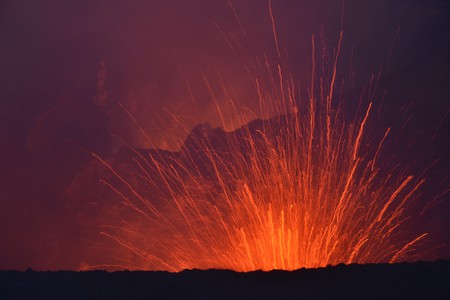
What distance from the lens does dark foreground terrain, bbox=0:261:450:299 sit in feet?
16.0

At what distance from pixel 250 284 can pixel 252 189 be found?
7.62m

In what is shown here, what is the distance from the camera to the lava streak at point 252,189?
14195 mm

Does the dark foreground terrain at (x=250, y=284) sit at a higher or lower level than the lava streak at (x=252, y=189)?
lower

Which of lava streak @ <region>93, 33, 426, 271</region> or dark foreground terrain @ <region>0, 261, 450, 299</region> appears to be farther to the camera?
lava streak @ <region>93, 33, 426, 271</region>

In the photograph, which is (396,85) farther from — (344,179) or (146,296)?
(146,296)

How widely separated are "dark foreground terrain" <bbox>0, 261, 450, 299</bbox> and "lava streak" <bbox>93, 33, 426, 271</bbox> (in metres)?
6.50

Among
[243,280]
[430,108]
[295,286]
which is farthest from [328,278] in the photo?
[430,108]

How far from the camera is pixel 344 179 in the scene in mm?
15094

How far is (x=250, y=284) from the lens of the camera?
17.2 ft

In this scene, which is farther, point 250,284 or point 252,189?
point 252,189

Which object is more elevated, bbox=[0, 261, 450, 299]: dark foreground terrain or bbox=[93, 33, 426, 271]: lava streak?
bbox=[93, 33, 426, 271]: lava streak

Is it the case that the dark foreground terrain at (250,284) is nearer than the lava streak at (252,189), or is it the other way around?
the dark foreground terrain at (250,284)

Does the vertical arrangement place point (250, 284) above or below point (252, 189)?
below

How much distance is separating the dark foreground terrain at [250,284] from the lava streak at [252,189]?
21.3ft
